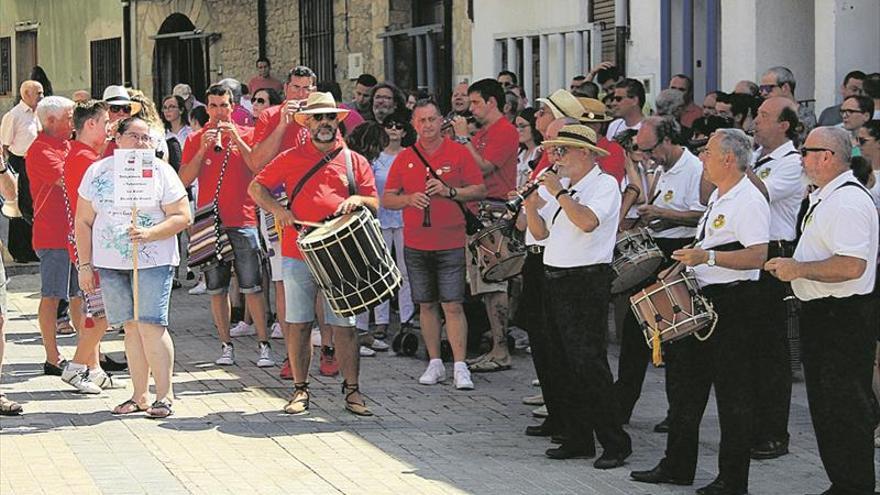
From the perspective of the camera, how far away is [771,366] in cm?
820

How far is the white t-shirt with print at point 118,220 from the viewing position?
9.34m

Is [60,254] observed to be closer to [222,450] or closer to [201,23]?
[222,450]

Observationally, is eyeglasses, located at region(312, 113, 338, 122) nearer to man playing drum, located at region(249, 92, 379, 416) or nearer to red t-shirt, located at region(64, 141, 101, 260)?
man playing drum, located at region(249, 92, 379, 416)

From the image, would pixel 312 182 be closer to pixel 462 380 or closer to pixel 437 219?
pixel 437 219

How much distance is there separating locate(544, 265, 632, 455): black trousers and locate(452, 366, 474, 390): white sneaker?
215 centimetres

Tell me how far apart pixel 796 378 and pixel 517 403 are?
208 centimetres

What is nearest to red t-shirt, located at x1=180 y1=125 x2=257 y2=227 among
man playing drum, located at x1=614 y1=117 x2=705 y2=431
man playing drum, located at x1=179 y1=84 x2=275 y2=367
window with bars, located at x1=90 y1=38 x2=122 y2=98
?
man playing drum, located at x1=179 y1=84 x2=275 y2=367

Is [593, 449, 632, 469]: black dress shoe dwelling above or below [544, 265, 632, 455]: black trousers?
below

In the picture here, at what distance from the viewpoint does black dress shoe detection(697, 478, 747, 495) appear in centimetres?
754

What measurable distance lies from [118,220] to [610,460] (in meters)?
3.34

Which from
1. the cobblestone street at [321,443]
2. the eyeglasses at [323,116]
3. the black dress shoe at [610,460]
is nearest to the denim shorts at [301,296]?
the cobblestone street at [321,443]

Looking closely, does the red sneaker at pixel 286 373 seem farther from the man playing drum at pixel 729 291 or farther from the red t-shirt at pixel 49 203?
the man playing drum at pixel 729 291

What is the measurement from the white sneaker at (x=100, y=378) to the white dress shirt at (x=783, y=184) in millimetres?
4566

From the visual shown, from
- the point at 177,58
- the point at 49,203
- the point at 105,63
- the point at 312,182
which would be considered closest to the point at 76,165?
the point at 49,203
